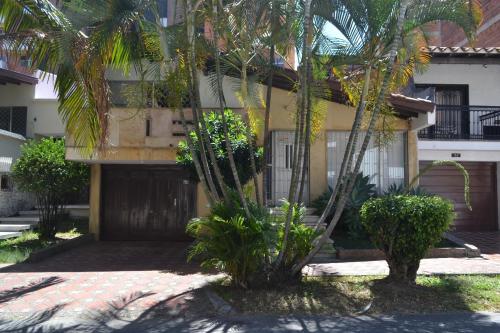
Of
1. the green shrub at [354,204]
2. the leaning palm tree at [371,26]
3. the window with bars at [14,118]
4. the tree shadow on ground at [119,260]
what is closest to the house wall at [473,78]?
the green shrub at [354,204]

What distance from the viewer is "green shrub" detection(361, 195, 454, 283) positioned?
755cm

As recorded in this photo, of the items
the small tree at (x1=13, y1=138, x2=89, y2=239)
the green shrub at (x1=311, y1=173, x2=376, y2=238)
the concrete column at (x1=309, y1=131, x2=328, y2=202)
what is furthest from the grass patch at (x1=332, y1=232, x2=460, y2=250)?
the small tree at (x1=13, y1=138, x2=89, y2=239)

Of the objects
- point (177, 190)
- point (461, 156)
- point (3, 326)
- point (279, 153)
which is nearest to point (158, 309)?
point (3, 326)

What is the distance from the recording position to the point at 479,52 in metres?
15.5

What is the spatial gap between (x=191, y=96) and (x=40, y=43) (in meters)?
3.01

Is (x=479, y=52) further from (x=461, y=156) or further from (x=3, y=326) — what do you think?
(x=3, y=326)

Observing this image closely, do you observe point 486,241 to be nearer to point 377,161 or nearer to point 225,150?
point 377,161

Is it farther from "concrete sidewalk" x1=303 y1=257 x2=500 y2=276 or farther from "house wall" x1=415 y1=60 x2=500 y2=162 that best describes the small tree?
"house wall" x1=415 y1=60 x2=500 y2=162

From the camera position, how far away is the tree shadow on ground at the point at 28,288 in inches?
308

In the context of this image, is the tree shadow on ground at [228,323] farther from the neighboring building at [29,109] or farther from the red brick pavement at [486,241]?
the neighboring building at [29,109]

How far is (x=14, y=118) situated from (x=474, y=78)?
621 inches

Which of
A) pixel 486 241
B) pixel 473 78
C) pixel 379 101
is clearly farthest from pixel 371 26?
pixel 473 78

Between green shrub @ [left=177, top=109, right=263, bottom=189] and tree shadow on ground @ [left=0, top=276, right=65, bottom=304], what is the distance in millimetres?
3442

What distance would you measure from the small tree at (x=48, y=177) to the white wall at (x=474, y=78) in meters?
11.2
